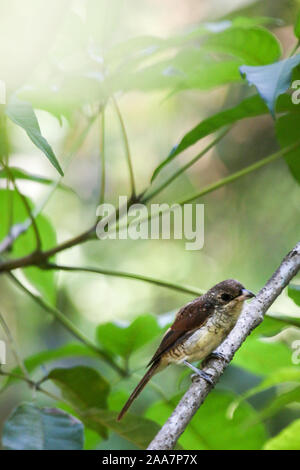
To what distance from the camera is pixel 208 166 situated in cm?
511

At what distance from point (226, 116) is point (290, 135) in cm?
21

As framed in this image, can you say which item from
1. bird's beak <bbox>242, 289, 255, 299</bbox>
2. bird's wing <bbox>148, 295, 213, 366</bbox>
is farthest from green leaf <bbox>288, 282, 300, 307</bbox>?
bird's wing <bbox>148, 295, 213, 366</bbox>

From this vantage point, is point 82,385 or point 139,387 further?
point 82,385

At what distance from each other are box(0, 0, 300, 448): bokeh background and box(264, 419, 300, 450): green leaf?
6.38ft

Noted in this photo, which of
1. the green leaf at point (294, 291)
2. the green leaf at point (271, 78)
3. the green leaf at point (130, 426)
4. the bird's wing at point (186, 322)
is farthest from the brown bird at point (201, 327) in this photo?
the green leaf at point (271, 78)

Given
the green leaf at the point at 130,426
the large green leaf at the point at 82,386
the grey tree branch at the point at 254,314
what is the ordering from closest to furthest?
the grey tree branch at the point at 254,314, the green leaf at the point at 130,426, the large green leaf at the point at 82,386

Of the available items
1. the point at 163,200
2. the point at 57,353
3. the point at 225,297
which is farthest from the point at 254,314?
the point at 163,200

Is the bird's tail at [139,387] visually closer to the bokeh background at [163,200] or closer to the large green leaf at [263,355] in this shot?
the large green leaf at [263,355]

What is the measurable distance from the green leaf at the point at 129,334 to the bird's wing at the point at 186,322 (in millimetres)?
113

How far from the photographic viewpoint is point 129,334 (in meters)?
1.87

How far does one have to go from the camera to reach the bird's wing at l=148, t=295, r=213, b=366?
1745 mm

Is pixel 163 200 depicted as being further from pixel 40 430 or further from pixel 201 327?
pixel 40 430

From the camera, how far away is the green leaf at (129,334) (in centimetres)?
187

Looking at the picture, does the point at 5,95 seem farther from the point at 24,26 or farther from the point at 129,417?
the point at 129,417
